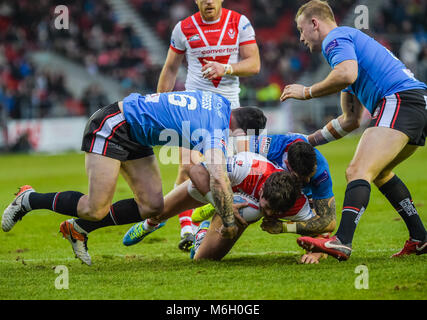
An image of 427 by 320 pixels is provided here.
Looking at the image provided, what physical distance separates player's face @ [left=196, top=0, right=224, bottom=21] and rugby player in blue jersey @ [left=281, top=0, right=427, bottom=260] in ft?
5.33

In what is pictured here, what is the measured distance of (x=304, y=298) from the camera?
15.1ft

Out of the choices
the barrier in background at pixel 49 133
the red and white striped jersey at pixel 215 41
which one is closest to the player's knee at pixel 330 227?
the red and white striped jersey at pixel 215 41

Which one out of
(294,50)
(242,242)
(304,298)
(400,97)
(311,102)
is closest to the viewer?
(304,298)

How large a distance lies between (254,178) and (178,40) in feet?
8.85

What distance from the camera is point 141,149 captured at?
20.4ft

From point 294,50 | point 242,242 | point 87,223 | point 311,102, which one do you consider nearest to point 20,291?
point 87,223

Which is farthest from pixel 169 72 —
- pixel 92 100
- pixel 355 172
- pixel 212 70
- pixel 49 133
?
pixel 92 100

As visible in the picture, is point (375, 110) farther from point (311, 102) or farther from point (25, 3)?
point (25, 3)

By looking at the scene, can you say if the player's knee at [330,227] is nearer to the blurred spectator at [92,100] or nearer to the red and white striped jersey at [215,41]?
the red and white striped jersey at [215,41]

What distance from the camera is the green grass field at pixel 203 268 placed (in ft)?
15.9

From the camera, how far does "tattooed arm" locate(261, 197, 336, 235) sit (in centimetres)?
580

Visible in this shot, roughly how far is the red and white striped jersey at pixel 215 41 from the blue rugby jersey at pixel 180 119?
2.07m

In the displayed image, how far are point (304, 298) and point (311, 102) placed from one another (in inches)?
868

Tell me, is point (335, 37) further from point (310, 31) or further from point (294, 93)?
point (294, 93)
